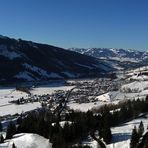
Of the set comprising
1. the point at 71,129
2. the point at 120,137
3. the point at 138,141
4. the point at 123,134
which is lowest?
the point at 120,137

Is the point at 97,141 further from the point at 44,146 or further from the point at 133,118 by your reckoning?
the point at 133,118

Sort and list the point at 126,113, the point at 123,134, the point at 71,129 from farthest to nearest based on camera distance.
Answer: the point at 126,113, the point at 71,129, the point at 123,134

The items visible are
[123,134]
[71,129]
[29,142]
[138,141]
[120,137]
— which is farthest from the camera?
[71,129]

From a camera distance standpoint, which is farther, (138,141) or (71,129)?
(71,129)

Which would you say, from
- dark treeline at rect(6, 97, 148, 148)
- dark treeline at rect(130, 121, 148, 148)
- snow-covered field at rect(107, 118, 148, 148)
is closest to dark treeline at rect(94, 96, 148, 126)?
dark treeline at rect(6, 97, 148, 148)

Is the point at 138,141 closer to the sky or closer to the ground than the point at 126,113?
closer to the ground

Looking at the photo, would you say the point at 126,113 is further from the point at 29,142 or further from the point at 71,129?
the point at 29,142

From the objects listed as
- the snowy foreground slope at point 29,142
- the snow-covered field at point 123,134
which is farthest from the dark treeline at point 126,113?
the snowy foreground slope at point 29,142

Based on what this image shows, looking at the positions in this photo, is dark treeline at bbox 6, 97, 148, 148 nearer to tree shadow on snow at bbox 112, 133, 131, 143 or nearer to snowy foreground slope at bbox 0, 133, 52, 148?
tree shadow on snow at bbox 112, 133, 131, 143

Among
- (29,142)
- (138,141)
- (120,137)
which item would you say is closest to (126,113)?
(120,137)
